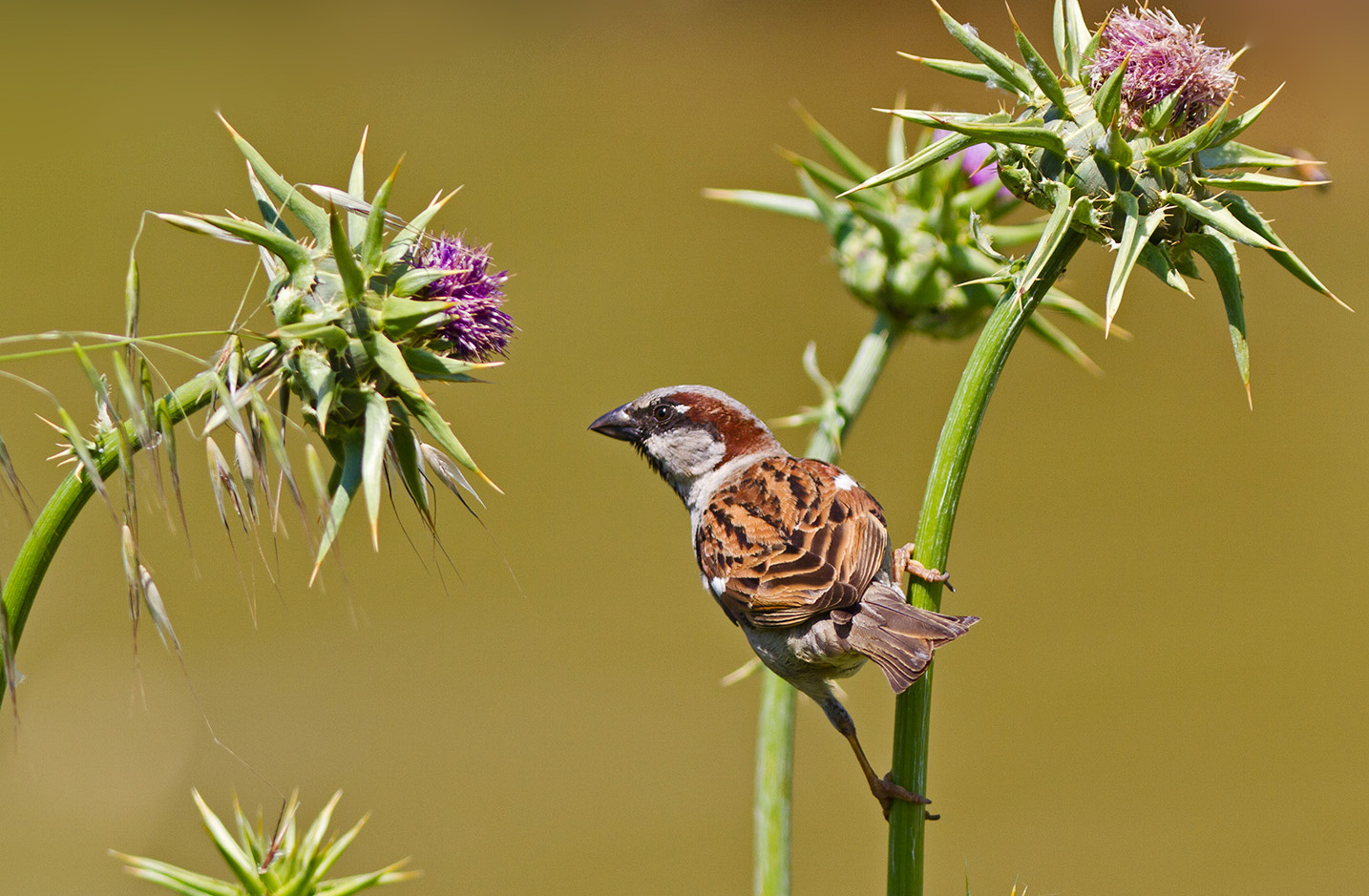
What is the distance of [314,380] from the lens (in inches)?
84.4

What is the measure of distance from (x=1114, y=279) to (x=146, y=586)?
1.64 m

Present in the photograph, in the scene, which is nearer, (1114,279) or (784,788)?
(1114,279)

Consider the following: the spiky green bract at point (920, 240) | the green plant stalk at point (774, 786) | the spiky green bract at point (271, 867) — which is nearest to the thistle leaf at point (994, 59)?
the spiky green bract at point (920, 240)

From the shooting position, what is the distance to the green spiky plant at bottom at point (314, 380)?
5.83ft

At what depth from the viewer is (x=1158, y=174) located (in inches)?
90.6

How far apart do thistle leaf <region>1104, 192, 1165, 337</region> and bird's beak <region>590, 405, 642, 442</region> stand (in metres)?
Result: 1.80

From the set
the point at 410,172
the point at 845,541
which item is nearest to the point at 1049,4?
the point at 410,172

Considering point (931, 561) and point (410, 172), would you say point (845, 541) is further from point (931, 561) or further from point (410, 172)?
point (410, 172)

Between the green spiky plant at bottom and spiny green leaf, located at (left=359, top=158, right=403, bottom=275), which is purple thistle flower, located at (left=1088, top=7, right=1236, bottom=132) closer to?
the green spiky plant at bottom

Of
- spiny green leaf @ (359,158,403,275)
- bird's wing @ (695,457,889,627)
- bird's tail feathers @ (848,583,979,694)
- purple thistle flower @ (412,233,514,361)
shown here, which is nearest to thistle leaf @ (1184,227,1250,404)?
bird's tail feathers @ (848,583,979,694)

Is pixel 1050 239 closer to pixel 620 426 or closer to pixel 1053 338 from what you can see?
pixel 1053 338

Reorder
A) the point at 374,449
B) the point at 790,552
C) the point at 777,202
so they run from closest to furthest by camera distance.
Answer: the point at 374,449
the point at 790,552
the point at 777,202

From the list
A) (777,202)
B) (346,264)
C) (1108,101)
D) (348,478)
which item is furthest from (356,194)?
(777,202)

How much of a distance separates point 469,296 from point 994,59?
3.68 feet
